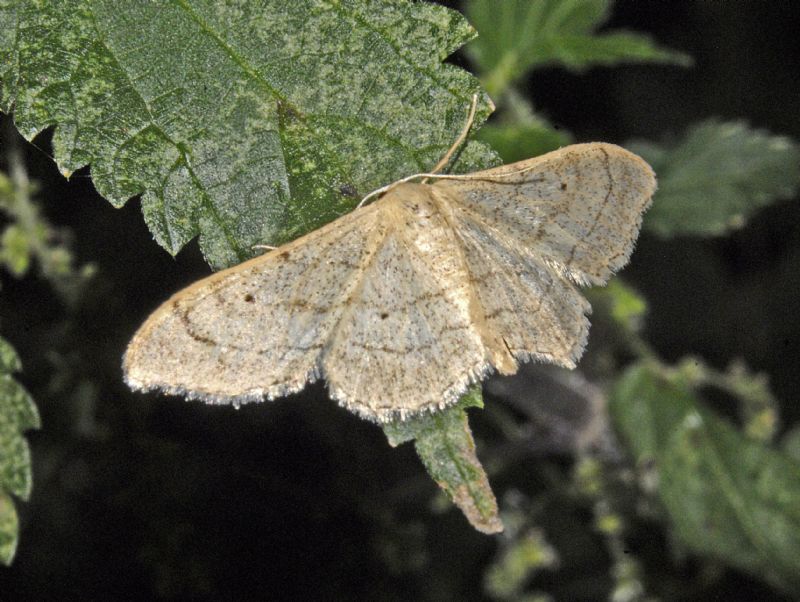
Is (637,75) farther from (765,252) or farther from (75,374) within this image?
(75,374)

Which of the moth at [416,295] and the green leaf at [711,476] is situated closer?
the moth at [416,295]

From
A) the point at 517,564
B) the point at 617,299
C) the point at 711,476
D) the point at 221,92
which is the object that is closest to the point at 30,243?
the point at 221,92

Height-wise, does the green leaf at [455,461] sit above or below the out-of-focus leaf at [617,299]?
above

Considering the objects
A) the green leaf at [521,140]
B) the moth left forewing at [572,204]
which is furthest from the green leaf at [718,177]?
the moth left forewing at [572,204]

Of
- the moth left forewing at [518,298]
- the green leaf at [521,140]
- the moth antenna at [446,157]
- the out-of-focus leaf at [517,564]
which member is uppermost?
the moth antenna at [446,157]

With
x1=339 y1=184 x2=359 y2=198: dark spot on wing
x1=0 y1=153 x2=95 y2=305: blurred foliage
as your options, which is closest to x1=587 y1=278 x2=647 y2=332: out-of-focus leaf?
x1=339 y1=184 x2=359 y2=198: dark spot on wing

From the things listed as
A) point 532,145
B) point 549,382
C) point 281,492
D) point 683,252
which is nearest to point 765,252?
point 683,252

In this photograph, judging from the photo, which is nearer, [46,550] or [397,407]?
[397,407]

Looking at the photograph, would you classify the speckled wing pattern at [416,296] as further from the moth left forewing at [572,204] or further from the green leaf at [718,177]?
the green leaf at [718,177]
